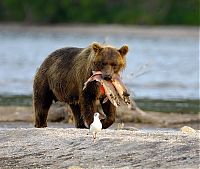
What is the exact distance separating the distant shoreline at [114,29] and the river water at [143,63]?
0.76 m

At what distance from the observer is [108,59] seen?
11.3 meters

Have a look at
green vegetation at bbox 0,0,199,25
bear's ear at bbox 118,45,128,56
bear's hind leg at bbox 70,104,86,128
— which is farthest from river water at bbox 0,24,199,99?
green vegetation at bbox 0,0,199,25

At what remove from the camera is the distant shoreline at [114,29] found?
66500 millimetres

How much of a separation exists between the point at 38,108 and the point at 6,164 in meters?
3.06

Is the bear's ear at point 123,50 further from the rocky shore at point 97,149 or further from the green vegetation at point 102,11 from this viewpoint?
the green vegetation at point 102,11

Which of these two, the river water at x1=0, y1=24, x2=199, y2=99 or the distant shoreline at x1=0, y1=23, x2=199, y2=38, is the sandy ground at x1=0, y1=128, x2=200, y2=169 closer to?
the river water at x1=0, y1=24, x2=199, y2=99

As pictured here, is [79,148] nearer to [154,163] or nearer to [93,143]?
[93,143]

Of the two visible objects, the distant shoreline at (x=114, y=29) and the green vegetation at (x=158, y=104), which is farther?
the distant shoreline at (x=114, y=29)

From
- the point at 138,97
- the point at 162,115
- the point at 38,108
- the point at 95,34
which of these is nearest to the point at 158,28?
the point at 95,34

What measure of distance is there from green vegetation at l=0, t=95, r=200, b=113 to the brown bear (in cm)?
684

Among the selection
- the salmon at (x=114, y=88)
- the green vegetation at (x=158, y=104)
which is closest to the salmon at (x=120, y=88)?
the salmon at (x=114, y=88)

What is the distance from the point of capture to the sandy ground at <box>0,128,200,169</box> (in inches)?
376

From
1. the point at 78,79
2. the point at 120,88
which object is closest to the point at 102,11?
the point at 78,79

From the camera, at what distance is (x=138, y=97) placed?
22.8m
